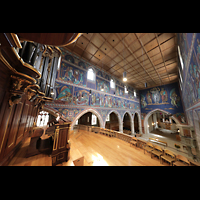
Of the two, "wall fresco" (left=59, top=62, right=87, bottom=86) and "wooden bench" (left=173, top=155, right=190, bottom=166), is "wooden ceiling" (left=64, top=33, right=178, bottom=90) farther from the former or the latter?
"wooden bench" (left=173, top=155, right=190, bottom=166)

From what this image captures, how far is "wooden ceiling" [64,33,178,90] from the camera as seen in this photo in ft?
21.8

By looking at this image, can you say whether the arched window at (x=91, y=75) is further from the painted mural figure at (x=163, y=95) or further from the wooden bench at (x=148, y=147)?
the painted mural figure at (x=163, y=95)

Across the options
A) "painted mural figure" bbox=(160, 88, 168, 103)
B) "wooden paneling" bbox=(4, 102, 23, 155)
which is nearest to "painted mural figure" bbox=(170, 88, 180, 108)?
"painted mural figure" bbox=(160, 88, 168, 103)

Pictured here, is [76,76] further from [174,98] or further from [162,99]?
[174,98]

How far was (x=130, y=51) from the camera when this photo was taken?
8023 mm

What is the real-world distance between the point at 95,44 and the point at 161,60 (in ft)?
26.3

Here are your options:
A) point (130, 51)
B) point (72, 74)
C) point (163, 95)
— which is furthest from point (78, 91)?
point (163, 95)

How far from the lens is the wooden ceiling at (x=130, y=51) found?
6646 millimetres

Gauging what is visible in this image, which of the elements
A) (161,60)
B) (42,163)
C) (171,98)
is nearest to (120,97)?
(161,60)

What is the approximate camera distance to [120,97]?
13070 mm

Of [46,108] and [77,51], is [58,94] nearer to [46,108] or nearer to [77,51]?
[46,108]

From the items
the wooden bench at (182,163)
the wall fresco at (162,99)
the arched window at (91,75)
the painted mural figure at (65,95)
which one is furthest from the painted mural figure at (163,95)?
the painted mural figure at (65,95)

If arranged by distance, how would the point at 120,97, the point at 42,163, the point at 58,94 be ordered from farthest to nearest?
the point at 120,97
the point at 58,94
the point at 42,163

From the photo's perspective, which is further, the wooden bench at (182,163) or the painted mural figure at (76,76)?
the painted mural figure at (76,76)
